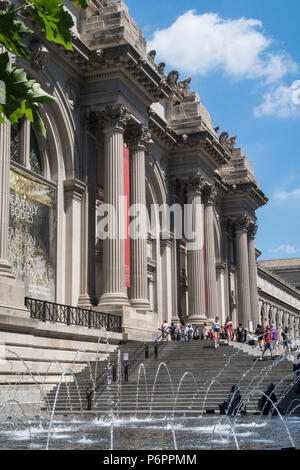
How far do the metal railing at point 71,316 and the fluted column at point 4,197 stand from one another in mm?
1778

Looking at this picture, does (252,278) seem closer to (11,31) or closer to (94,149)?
(94,149)

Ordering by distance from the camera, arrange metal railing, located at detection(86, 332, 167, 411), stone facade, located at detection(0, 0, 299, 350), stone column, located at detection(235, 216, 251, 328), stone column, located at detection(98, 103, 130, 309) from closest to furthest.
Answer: metal railing, located at detection(86, 332, 167, 411), stone facade, located at detection(0, 0, 299, 350), stone column, located at detection(98, 103, 130, 309), stone column, located at detection(235, 216, 251, 328)

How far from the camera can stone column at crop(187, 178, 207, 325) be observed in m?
41.2

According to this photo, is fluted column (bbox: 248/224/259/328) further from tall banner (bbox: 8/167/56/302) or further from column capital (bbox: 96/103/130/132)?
tall banner (bbox: 8/167/56/302)

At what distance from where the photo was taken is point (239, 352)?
27188 millimetres

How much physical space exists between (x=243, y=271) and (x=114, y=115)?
25405 millimetres

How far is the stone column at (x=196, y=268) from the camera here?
41.2 metres

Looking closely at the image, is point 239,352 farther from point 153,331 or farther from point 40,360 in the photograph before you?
point 40,360

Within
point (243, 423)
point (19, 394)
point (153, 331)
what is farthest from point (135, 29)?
point (243, 423)

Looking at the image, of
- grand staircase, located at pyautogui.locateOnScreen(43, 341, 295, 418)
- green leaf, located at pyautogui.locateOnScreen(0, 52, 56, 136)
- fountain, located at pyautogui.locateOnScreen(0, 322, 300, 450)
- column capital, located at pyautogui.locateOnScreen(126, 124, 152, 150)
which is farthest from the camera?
column capital, located at pyautogui.locateOnScreen(126, 124, 152, 150)

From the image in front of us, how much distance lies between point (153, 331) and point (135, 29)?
15038 mm

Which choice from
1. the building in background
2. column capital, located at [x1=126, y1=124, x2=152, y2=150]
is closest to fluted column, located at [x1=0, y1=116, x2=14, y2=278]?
column capital, located at [x1=126, y1=124, x2=152, y2=150]

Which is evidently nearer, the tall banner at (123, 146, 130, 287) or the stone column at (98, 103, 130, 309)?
the stone column at (98, 103, 130, 309)

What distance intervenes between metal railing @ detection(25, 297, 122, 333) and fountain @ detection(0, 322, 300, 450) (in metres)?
1.05
